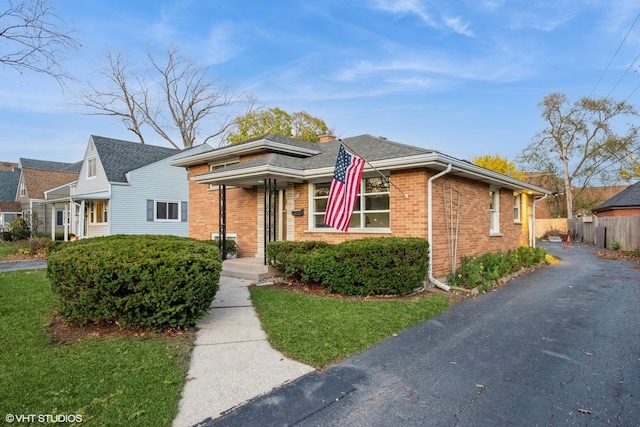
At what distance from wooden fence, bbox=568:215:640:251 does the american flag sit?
17375 mm

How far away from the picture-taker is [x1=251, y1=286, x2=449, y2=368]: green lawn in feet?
15.1

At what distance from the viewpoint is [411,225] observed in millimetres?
8648

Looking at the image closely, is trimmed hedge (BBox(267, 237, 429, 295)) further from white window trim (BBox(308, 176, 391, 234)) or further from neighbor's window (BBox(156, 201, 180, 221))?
neighbor's window (BBox(156, 201, 180, 221))

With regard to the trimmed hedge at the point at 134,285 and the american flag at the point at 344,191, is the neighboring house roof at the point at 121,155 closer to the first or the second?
the american flag at the point at 344,191

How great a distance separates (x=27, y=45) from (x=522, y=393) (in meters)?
7.73

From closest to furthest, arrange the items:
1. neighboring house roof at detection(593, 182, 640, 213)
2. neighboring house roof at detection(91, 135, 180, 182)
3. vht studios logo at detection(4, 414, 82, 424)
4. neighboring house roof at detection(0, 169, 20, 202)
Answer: vht studios logo at detection(4, 414, 82, 424), neighboring house roof at detection(91, 135, 180, 182), neighboring house roof at detection(593, 182, 640, 213), neighboring house roof at detection(0, 169, 20, 202)

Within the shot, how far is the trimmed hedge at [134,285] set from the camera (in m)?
4.80

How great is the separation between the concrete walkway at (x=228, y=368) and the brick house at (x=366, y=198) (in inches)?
179

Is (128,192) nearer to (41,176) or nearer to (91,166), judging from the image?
(91,166)

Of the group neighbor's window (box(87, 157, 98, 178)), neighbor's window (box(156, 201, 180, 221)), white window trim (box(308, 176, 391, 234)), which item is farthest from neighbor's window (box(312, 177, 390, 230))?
neighbor's window (box(87, 157, 98, 178))

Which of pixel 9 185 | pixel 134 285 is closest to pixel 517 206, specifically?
pixel 134 285

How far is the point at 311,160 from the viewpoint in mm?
11445

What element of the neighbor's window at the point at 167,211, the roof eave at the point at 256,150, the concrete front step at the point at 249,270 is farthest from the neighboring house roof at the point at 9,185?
the concrete front step at the point at 249,270

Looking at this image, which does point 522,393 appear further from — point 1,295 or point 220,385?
point 1,295
